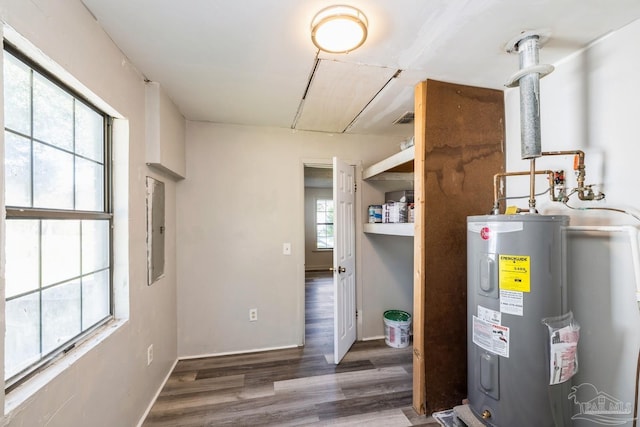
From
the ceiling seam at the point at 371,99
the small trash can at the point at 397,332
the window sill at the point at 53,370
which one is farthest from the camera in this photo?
the small trash can at the point at 397,332

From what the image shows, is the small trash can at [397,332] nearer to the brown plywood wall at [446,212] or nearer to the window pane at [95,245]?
the brown plywood wall at [446,212]

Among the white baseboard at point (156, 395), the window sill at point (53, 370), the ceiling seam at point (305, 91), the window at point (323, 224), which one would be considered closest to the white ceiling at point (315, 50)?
the ceiling seam at point (305, 91)

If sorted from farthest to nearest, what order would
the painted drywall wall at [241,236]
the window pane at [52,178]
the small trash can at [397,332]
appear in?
1. the small trash can at [397,332]
2. the painted drywall wall at [241,236]
3. the window pane at [52,178]

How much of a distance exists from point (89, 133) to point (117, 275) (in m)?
0.81

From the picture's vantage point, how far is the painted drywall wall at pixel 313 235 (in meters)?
6.95

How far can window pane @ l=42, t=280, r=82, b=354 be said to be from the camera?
1.07 m

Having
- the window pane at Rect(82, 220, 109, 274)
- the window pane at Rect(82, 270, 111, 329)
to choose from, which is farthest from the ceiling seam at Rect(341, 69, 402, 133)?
the window pane at Rect(82, 270, 111, 329)

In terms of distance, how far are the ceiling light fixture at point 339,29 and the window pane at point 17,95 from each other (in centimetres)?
117

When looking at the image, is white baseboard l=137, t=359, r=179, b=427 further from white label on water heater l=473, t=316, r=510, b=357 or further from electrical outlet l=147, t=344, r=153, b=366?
white label on water heater l=473, t=316, r=510, b=357

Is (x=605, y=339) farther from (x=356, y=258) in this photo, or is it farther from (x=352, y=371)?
(x=356, y=258)

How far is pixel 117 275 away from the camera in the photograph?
153cm

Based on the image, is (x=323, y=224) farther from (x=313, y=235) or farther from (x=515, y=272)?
(x=515, y=272)

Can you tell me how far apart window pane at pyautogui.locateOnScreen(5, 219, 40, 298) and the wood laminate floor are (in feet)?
4.33

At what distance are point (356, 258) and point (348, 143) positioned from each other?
1.27 metres
